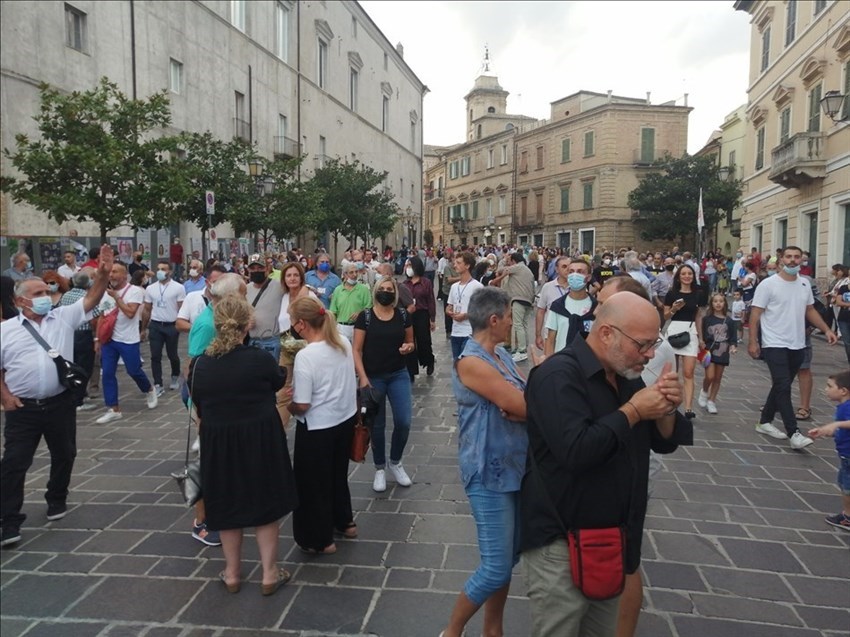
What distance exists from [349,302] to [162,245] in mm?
16372

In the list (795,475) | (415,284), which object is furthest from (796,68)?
(795,475)

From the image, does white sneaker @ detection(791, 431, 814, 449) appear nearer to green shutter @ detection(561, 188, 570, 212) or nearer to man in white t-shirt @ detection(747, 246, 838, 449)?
man in white t-shirt @ detection(747, 246, 838, 449)

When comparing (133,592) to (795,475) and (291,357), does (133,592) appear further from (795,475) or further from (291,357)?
Answer: (795,475)

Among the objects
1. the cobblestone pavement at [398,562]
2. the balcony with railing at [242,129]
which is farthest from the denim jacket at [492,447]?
the balcony with railing at [242,129]

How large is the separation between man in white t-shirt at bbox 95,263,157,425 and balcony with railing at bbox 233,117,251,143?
2197cm

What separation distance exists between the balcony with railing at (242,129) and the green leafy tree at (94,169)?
14120 millimetres

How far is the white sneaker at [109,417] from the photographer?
7.36 metres

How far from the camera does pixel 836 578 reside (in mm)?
3746

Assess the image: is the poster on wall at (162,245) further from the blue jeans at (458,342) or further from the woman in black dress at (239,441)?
the woman in black dress at (239,441)

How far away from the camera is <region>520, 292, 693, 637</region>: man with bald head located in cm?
210

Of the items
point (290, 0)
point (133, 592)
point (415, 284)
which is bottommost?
point (133, 592)

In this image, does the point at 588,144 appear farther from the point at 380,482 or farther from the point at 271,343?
the point at 380,482

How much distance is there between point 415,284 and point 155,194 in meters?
7.78

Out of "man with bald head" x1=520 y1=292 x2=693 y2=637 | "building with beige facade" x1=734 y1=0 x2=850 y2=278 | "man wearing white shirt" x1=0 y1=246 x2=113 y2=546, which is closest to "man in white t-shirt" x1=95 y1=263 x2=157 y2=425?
"man wearing white shirt" x1=0 y1=246 x2=113 y2=546
